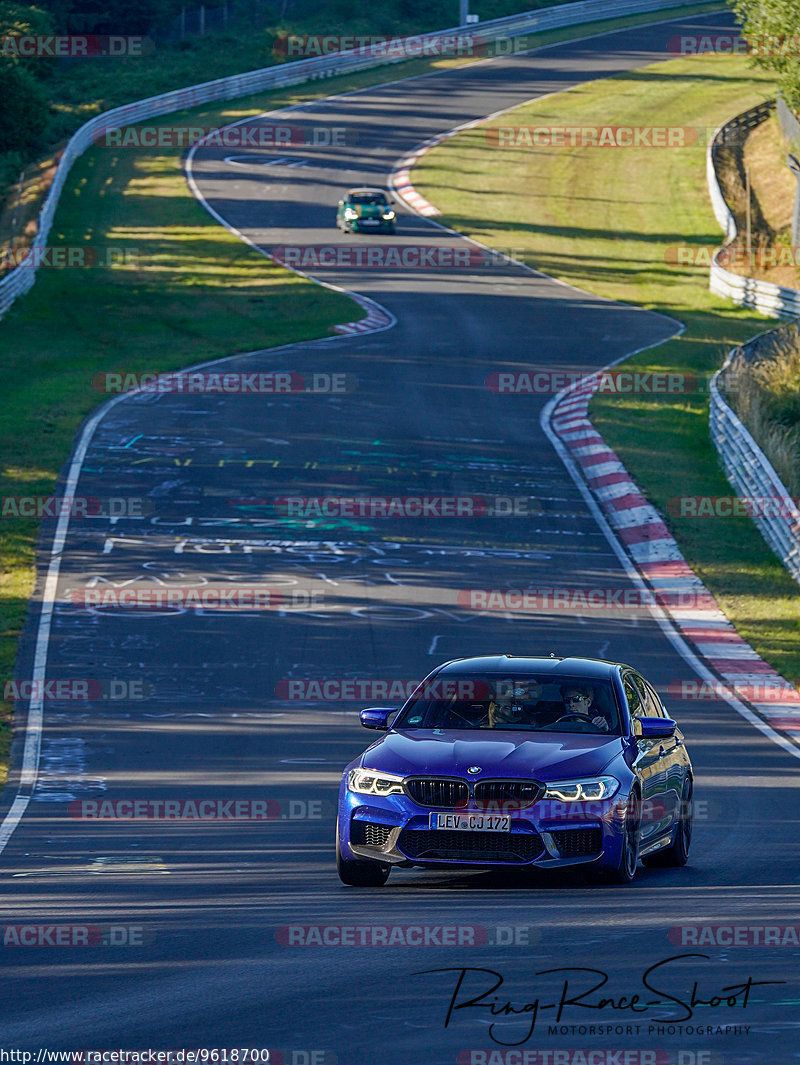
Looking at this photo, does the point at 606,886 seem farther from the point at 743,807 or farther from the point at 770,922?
the point at 743,807

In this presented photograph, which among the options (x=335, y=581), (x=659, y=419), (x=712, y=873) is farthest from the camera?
(x=659, y=419)

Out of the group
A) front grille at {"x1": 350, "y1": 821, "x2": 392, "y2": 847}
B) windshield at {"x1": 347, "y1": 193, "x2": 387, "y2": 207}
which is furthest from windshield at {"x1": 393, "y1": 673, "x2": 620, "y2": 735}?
windshield at {"x1": 347, "y1": 193, "x2": 387, "y2": 207}

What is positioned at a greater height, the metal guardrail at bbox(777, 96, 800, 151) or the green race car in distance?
the metal guardrail at bbox(777, 96, 800, 151)

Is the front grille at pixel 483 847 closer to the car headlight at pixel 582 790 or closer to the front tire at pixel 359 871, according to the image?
the car headlight at pixel 582 790

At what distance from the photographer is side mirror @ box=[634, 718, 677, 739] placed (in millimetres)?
9906

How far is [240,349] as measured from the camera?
35.8 m

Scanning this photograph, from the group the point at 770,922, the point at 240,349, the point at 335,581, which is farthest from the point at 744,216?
the point at 770,922

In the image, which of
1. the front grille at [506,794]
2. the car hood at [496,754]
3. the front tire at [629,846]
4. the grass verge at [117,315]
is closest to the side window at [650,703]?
the car hood at [496,754]

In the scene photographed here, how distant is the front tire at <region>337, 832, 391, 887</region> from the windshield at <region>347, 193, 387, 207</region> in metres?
41.2

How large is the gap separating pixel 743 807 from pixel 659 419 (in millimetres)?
18441

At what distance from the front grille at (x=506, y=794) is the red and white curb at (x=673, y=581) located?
667cm

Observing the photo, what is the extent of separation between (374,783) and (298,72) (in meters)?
69.7

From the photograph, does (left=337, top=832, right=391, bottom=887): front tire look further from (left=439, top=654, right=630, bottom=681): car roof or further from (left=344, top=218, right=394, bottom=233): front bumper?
(left=344, top=218, right=394, bottom=233): front bumper

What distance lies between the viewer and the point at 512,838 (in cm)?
902
